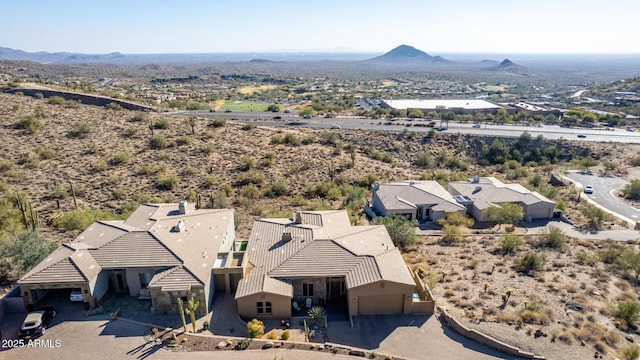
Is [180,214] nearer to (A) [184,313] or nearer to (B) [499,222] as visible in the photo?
(A) [184,313]

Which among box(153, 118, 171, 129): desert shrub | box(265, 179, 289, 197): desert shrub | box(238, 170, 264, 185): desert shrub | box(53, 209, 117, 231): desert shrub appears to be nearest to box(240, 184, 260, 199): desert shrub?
box(265, 179, 289, 197): desert shrub

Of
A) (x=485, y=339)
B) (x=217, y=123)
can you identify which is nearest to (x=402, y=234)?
(x=485, y=339)

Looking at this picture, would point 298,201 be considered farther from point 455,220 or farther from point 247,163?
point 455,220

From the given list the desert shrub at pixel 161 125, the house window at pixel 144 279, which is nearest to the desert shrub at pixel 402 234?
the house window at pixel 144 279

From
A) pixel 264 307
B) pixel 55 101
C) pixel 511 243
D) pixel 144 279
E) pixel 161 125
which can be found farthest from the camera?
pixel 55 101

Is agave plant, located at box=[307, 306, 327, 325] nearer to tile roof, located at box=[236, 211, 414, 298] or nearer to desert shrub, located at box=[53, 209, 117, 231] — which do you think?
tile roof, located at box=[236, 211, 414, 298]

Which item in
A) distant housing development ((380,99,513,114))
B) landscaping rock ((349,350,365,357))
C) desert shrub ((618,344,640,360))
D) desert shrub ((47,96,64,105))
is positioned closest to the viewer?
desert shrub ((618,344,640,360))
